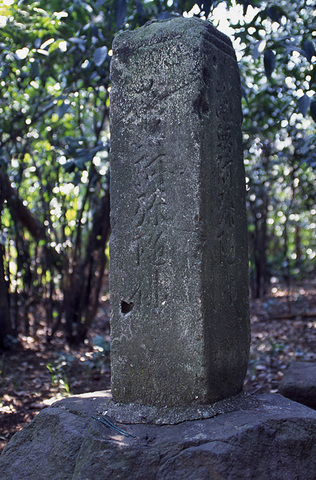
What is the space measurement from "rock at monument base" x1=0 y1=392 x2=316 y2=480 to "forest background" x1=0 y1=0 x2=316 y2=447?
951 mm

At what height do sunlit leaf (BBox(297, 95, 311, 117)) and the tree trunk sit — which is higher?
sunlit leaf (BBox(297, 95, 311, 117))

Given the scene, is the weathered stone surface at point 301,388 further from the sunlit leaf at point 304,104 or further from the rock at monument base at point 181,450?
the sunlit leaf at point 304,104

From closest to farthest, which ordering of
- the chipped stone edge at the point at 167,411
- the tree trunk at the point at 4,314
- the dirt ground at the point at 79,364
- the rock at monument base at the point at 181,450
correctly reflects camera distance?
the rock at monument base at the point at 181,450 < the chipped stone edge at the point at 167,411 < the dirt ground at the point at 79,364 < the tree trunk at the point at 4,314

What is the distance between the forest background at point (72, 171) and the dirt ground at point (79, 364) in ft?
0.05

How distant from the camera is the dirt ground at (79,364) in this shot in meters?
3.67

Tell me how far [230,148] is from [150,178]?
0.43 m

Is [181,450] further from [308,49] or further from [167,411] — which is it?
[308,49]

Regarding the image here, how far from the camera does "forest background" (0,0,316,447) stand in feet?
12.6

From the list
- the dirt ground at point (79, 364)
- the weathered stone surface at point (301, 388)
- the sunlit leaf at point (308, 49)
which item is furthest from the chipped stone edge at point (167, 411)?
Result: the sunlit leaf at point (308, 49)

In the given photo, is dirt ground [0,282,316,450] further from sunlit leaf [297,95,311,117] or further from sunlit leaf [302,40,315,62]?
sunlit leaf [302,40,315,62]

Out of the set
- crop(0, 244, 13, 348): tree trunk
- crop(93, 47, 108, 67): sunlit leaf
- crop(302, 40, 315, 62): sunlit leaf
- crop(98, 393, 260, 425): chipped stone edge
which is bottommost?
crop(98, 393, 260, 425): chipped stone edge

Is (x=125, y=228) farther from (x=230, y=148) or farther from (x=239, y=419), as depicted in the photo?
(x=239, y=419)

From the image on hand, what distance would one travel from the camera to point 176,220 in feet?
7.73

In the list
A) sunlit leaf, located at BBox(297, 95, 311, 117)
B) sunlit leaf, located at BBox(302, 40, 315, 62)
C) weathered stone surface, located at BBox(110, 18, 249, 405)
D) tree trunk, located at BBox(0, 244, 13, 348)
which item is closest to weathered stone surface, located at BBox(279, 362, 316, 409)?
weathered stone surface, located at BBox(110, 18, 249, 405)
